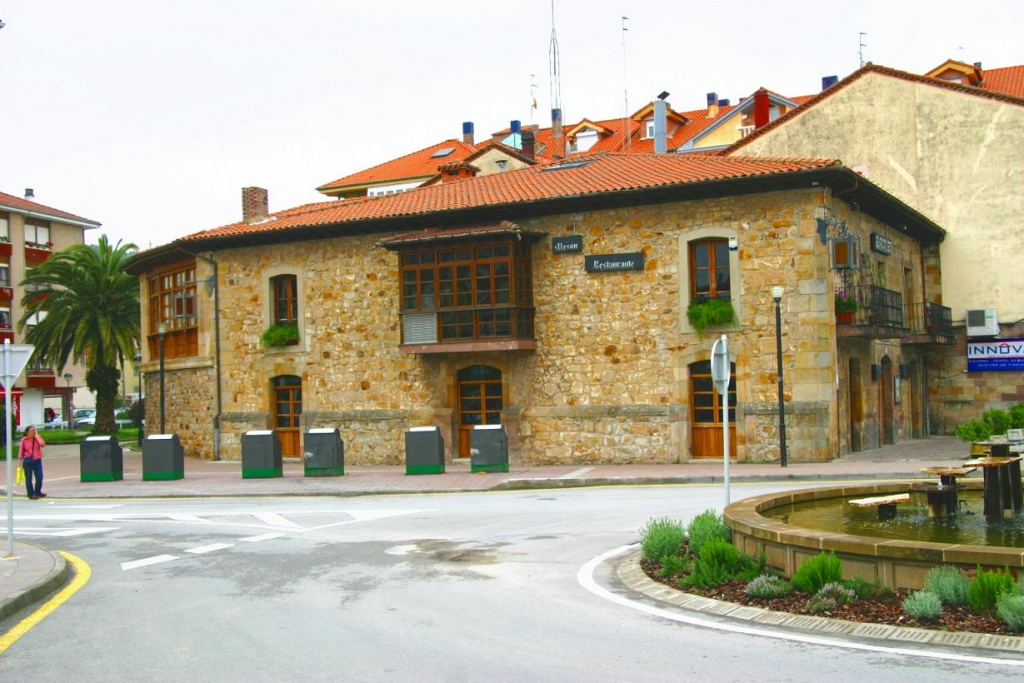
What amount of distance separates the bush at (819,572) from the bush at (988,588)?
105 cm

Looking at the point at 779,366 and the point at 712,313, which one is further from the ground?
the point at 712,313

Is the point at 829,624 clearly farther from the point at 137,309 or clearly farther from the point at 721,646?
the point at 137,309

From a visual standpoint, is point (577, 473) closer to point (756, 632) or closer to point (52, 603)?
point (52, 603)

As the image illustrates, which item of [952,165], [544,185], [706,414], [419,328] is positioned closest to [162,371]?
[419,328]

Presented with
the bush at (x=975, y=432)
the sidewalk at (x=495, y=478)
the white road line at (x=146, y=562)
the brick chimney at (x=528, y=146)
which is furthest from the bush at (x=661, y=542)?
the brick chimney at (x=528, y=146)

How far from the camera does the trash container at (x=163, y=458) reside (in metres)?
24.9

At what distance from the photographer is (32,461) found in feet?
71.3

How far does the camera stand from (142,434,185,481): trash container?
2486cm

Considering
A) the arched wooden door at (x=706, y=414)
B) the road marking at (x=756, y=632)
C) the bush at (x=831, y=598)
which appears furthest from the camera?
the arched wooden door at (x=706, y=414)

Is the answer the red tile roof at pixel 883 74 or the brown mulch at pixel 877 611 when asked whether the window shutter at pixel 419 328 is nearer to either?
the red tile roof at pixel 883 74

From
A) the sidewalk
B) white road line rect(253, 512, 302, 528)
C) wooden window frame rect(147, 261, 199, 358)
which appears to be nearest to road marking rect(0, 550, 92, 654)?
white road line rect(253, 512, 302, 528)

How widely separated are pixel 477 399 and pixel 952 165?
15.6 meters

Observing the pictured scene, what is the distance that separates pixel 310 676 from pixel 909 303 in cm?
2811

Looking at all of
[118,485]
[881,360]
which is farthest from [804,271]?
[118,485]
